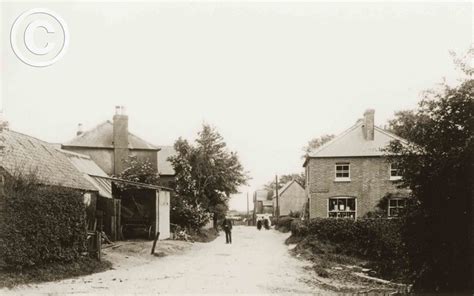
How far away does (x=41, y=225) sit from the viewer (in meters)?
14.8

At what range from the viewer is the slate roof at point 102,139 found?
44719mm

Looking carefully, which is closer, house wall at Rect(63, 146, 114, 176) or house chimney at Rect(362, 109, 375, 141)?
house chimney at Rect(362, 109, 375, 141)

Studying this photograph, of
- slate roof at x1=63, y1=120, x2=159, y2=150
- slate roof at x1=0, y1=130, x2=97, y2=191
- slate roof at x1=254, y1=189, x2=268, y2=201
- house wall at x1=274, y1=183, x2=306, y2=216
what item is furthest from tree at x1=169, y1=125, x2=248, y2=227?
slate roof at x1=254, y1=189, x2=268, y2=201

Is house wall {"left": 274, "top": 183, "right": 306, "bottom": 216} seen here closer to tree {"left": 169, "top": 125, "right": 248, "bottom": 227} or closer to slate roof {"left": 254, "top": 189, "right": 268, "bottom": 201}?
slate roof {"left": 254, "top": 189, "right": 268, "bottom": 201}

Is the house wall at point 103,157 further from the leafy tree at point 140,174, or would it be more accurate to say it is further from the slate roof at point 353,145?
the slate roof at point 353,145

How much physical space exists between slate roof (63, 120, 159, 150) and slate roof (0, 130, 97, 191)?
21.0m

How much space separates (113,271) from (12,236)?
170 inches

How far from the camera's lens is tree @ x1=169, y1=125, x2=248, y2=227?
132ft

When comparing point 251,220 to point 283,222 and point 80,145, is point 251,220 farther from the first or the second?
point 80,145

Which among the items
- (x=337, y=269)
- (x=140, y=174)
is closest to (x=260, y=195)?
(x=140, y=174)

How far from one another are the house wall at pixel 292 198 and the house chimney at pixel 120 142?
1524 inches

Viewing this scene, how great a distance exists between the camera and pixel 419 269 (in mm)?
12820

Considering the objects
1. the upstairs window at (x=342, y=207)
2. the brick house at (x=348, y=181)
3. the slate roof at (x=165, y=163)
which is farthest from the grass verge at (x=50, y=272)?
the slate roof at (x=165, y=163)

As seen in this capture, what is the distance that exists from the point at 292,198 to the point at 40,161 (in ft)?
196
